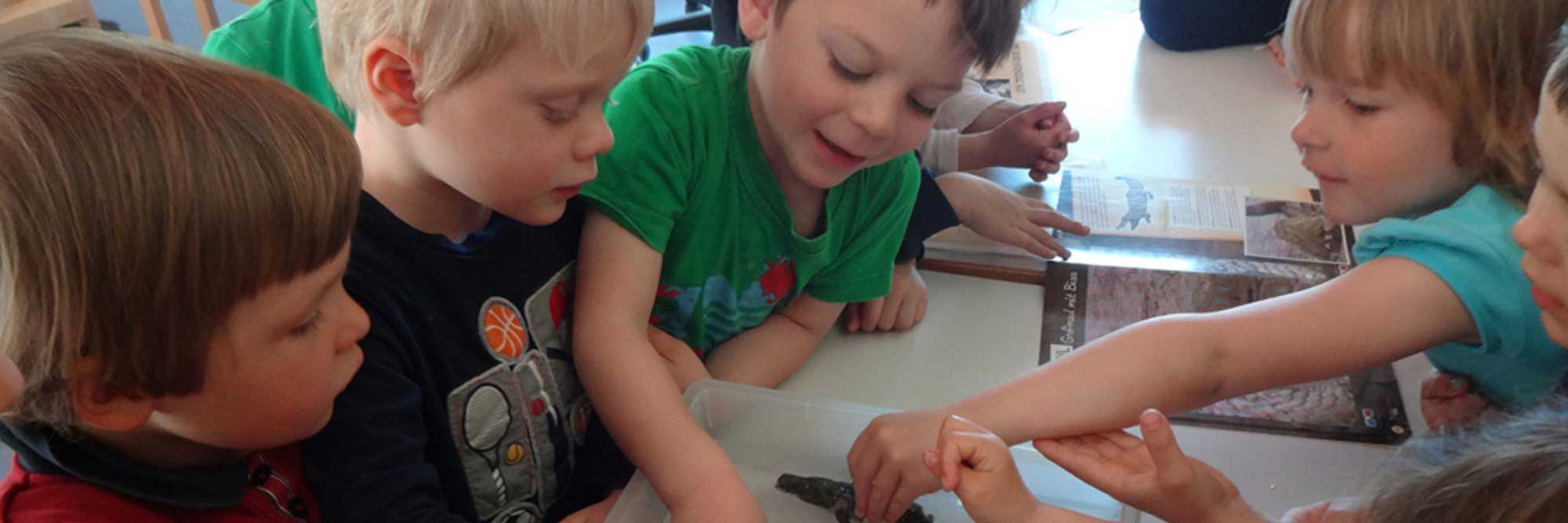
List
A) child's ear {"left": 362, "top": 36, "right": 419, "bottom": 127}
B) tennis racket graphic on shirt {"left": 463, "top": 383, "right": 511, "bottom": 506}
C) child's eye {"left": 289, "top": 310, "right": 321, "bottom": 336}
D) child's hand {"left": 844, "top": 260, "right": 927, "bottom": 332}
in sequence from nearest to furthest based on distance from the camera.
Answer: child's eye {"left": 289, "top": 310, "right": 321, "bottom": 336} → child's ear {"left": 362, "top": 36, "right": 419, "bottom": 127} → tennis racket graphic on shirt {"left": 463, "top": 383, "right": 511, "bottom": 506} → child's hand {"left": 844, "top": 260, "right": 927, "bottom": 332}

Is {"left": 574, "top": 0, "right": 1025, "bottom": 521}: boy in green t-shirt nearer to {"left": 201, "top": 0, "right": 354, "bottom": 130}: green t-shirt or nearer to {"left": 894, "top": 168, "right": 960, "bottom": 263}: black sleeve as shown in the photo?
{"left": 894, "top": 168, "right": 960, "bottom": 263}: black sleeve

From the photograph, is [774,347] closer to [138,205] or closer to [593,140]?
[593,140]

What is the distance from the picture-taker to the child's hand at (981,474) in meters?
0.74

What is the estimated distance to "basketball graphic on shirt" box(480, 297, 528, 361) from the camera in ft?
2.72

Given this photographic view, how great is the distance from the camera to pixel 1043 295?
1161 millimetres

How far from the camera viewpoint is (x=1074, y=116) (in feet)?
4.98

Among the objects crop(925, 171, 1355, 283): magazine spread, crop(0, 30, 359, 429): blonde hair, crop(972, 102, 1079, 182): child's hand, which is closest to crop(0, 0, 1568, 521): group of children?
crop(0, 30, 359, 429): blonde hair

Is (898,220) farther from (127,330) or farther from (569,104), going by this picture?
(127,330)

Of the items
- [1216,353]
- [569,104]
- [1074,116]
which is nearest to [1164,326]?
[1216,353]

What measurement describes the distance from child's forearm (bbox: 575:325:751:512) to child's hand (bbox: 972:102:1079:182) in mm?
664

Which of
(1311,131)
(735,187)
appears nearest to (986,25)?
(735,187)

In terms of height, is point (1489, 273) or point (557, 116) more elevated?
point (557, 116)

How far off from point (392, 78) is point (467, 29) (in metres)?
0.07

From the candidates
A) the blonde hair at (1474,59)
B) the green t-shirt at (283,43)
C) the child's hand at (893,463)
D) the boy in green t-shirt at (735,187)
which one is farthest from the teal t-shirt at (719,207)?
the blonde hair at (1474,59)
